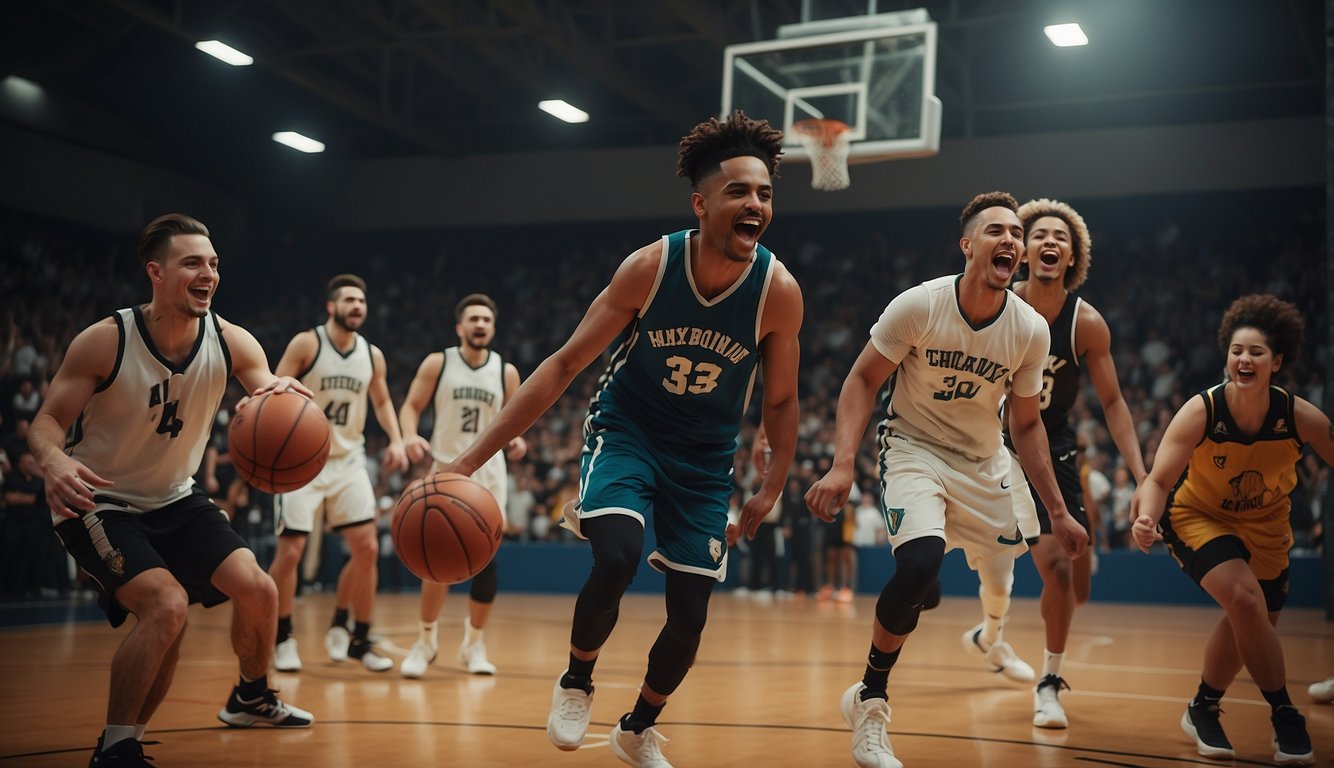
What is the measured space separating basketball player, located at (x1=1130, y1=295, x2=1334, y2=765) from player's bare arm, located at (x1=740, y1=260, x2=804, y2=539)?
139 cm

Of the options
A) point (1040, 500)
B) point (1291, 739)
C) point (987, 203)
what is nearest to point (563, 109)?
point (1040, 500)

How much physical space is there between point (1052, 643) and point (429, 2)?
34.9ft

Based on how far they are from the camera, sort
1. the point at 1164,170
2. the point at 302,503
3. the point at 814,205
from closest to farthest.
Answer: the point at 302,503, the point at 1164,170, the point at 814,205

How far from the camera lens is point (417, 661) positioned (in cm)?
684

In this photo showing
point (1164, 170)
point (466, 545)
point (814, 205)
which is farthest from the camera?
point (814, 205)

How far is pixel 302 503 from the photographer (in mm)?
7180

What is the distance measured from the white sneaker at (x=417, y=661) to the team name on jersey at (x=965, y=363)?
3.55 m

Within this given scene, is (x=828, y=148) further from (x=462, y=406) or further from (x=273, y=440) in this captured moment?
(x=273, y=440)

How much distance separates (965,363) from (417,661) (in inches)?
144

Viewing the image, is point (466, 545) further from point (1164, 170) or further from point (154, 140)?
point (154, 140)

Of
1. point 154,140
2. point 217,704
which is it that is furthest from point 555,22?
point 217,704

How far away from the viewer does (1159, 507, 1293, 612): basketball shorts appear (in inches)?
186

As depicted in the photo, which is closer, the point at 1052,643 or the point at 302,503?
the point at 1052,643

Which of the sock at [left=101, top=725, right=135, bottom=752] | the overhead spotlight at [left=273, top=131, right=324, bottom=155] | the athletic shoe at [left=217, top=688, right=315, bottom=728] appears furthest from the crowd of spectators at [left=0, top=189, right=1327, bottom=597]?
the sock at [left=101, top=725, right=135, bottom=752]
